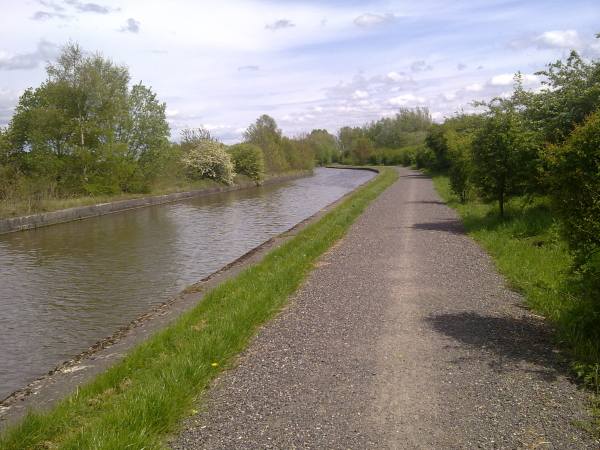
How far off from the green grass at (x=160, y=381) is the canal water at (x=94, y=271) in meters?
1.79

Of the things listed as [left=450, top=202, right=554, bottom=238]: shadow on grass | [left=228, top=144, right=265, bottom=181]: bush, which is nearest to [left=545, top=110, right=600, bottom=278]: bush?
[left=450, top=202, right=554, bottom=238]: shadow on grass

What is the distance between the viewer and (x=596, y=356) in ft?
17.6

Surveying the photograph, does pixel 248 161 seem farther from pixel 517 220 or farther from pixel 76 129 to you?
pixel 517 220

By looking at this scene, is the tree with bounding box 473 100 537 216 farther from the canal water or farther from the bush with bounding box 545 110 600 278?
the bush with bounding box 545 110 600 278

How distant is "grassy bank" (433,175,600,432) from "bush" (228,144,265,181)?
4101 centimetres

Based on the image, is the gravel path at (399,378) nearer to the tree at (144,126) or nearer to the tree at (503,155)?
the tree at (503,155)

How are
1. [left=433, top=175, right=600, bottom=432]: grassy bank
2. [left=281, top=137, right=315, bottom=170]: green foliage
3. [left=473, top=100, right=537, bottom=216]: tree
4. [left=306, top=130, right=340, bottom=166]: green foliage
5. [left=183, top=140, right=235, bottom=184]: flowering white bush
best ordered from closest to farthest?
[left=433, top=175, right=600, bottom=432]: grassy bank, [left=473, top=100, right=537, bottom=216]: tree, [left=183, top=140, right=235, bottom=184]: flowering white bush, [left=281, top=137, right=315, bottom=170]: green foliage, [left=306, top=130, right=340, bottom=166]: green foliage

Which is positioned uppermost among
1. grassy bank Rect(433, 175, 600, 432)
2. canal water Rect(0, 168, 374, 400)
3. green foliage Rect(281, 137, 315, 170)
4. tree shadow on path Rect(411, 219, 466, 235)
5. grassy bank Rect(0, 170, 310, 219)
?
green foliage Rect(281, 137, 315, 170)

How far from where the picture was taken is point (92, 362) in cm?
722

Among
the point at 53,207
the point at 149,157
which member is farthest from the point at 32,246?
the point at 149,157

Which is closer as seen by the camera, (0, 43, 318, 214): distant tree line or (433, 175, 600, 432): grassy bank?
(433, 175, 600, 432): grassy bank

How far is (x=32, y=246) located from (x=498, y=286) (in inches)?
662

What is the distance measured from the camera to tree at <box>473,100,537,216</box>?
14.7m

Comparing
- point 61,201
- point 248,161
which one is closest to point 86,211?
point 61,201
